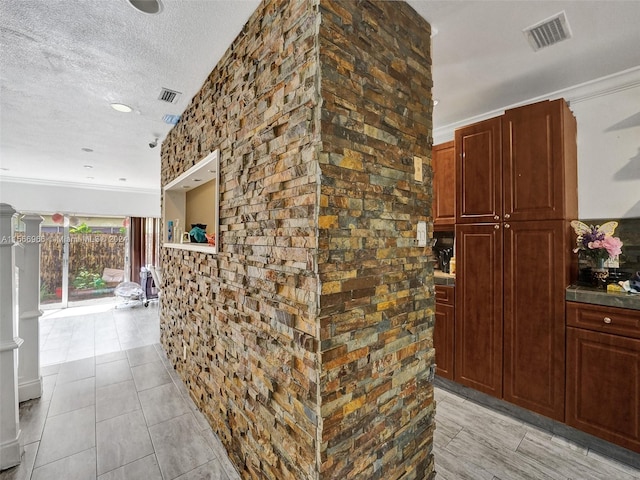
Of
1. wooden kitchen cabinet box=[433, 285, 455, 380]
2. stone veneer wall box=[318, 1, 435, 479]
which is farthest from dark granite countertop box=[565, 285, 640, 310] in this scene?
stone veneer wall box=[318, 1, 435, 479]

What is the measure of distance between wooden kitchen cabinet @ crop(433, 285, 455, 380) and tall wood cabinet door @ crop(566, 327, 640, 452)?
81 centimetres

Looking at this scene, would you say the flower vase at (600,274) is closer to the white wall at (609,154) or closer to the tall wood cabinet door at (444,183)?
the white wall at (609,154)

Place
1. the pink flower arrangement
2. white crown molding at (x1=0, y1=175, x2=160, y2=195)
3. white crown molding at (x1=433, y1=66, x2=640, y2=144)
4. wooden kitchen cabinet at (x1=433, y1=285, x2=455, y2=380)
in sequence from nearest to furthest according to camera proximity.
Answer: the pink flower arrangement, white crown molding at (x1=433, y1=66, x2=640, y2=144), wooden kitchen cabinet at (x1=433, y1=285, x2=455, y2=380), white crown molding at (x1=0, y1=175, x2=160, y2=195)

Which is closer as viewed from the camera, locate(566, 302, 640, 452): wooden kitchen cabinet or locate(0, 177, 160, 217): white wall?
locate(566, 302, 640, 452): wooden kitchen cabinet

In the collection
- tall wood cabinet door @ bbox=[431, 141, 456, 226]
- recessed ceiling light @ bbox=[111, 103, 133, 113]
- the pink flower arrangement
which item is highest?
recessed ceiling light @ bbox=[111, 103, 133, 113]

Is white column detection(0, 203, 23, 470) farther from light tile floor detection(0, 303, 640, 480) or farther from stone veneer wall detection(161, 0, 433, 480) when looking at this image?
stone veneer wall detection(161, 0, 433, 480)

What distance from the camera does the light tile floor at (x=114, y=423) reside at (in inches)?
70.0

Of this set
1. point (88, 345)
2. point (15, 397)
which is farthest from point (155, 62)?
point (88, 345)

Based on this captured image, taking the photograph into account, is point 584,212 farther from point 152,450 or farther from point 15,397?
point 15,397

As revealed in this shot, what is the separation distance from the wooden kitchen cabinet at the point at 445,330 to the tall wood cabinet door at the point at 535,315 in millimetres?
430

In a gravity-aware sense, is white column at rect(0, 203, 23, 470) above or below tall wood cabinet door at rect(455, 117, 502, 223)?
below

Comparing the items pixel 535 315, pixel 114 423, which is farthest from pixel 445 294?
pixel 114 423

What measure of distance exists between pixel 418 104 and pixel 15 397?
3105 mm

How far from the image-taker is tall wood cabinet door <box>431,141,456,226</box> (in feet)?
9.14
